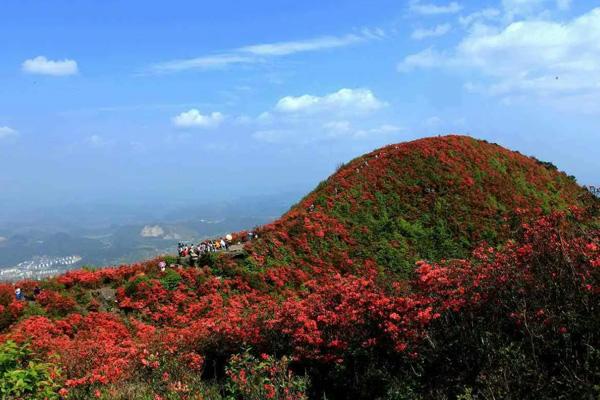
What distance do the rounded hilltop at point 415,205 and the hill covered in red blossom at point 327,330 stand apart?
5.10 meters

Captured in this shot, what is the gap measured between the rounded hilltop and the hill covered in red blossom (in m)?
5.10

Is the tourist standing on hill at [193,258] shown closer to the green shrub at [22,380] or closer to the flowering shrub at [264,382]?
the green shrub at [22,380]

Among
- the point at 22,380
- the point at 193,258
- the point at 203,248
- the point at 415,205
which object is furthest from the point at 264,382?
the point at 415,205

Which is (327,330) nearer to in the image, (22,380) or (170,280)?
(22,380)

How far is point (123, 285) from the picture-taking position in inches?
891

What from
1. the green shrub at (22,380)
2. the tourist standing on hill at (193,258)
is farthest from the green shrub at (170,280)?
the green shrub at (22,380)

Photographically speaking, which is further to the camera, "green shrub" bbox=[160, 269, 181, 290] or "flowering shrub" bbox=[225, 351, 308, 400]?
"green shrub" bbox=[160, 269, 181, 290]

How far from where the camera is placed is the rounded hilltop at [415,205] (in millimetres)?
30500

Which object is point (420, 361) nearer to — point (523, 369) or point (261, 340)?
point (523, 369)

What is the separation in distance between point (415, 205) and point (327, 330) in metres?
25.6

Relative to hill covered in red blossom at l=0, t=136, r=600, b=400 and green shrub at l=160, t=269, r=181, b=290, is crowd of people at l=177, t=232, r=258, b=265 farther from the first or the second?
green shrub at l=160, t=269, r=181, b=290

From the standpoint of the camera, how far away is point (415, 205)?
36094mm

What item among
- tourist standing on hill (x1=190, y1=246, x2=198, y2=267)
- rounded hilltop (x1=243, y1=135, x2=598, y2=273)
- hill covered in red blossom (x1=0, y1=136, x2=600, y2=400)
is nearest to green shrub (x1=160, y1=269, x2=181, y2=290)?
hill covered in red blossom (x1=0, y1=136, x2=600, y2=400)

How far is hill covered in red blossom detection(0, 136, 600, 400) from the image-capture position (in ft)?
28.9
